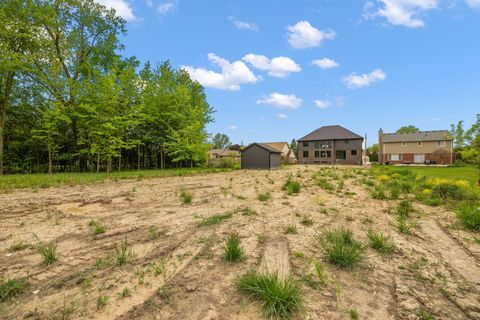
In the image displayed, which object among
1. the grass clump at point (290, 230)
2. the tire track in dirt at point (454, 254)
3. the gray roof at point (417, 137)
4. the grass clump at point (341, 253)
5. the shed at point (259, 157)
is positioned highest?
the gray roof at point (417, 137)

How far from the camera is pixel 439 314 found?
196cm

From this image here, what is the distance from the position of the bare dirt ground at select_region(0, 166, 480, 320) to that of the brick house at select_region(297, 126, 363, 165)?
3726cm

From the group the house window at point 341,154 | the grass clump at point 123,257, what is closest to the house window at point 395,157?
the house window at point 341,154

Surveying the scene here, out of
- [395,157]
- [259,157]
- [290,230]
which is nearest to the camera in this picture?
[290,230]

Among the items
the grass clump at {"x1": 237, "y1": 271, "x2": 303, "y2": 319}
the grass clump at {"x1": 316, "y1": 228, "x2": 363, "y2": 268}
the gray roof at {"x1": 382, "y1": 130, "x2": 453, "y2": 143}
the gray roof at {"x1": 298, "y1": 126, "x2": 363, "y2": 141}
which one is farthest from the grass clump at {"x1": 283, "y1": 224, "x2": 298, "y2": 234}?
the gray roof at {"x1": 382, "y1": 130, "x2": 453, "y2": 143}

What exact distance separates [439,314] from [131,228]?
4.40 meters

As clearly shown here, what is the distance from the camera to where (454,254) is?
3.20m

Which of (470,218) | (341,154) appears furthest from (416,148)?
(470,218)

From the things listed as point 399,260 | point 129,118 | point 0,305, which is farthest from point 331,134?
point 0,305

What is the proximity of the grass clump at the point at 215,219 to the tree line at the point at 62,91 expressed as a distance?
53.0ft

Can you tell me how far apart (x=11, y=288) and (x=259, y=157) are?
25.3 meters

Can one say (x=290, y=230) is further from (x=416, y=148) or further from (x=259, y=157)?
(x=416, y=148)

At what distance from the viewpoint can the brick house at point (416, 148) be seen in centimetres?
3773

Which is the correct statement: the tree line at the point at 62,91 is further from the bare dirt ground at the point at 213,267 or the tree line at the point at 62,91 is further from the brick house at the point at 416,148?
the brick house at the point at 416,148
